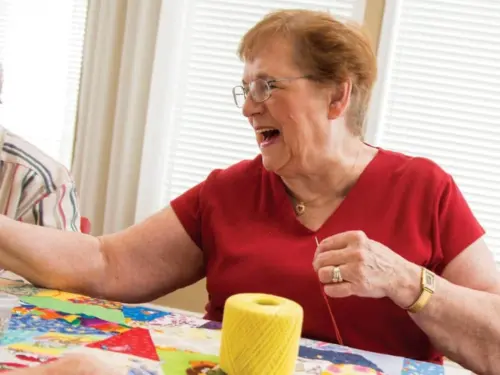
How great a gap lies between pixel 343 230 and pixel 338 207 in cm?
6

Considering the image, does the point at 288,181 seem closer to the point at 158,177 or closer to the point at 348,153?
the point at 348,153

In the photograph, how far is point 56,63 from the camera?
2.86 meters

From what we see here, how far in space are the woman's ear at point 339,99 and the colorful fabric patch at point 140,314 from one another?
23.8 inches

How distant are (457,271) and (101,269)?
763 millimetres

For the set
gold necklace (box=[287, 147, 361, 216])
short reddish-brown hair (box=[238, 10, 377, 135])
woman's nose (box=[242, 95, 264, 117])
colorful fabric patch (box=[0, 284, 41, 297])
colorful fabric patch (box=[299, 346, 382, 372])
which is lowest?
colorful fabric patch (box=[0, 284, 41, 297])

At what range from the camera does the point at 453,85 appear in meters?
2.43

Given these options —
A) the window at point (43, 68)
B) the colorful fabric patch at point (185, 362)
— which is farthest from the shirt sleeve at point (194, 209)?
the window at point (43, 68)

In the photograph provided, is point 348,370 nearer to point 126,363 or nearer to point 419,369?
point 419,369

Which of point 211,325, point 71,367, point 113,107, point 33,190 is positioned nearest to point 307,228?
point 211,325

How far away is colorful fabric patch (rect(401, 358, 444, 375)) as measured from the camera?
1.12m

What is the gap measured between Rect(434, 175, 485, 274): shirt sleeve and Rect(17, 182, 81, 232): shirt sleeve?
2.65 feet

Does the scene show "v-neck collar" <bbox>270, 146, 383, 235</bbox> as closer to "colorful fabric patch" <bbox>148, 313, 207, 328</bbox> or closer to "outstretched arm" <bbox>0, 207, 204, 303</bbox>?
"outstretched arm" <bbox>0, 207, 204, 303</bbox>

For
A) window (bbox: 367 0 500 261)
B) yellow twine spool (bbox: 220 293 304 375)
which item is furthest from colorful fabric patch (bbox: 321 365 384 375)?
window (bbox: 367 0 500 261)

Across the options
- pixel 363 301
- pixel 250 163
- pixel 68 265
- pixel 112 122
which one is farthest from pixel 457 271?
pixel 112 122
